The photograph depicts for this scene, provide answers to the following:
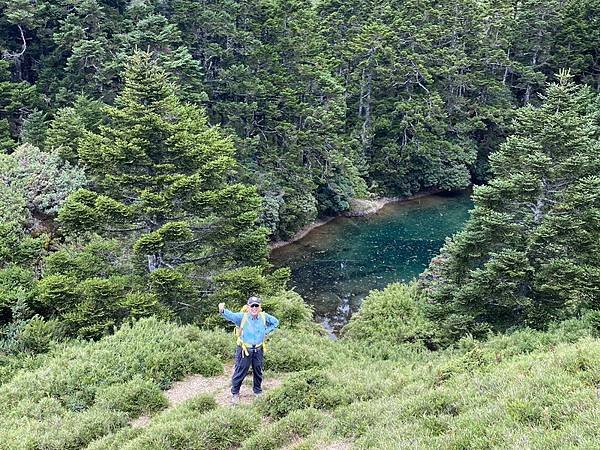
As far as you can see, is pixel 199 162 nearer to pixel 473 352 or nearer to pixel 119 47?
pixel 473 352

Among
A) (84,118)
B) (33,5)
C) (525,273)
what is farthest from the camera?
(33,5)

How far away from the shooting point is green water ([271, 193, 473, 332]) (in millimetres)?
26547

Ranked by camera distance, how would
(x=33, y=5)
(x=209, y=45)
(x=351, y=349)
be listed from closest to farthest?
(x=351, y=349), (x=33, y=5), (x=209, y=45)

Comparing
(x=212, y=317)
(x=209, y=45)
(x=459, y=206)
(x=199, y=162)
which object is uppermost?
(x=209, y=45)

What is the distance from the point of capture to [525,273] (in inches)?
564

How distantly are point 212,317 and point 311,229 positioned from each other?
22.1m

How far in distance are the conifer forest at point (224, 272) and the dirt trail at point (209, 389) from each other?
85 mm

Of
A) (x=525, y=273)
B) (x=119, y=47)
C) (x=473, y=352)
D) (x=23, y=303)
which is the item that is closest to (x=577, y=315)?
(x=525, y=273)

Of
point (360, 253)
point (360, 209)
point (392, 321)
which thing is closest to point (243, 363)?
point (392, 321)

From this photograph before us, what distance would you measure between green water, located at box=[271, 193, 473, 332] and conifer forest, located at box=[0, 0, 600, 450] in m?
2.61

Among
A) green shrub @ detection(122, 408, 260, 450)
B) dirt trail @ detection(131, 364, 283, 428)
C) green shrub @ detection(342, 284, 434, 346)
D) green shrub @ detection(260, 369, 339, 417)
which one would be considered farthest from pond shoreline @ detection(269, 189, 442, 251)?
green shrub @ detection(122, 408, 260, 450)

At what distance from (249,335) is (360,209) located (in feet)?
106

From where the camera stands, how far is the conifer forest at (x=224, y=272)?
26.0 ft

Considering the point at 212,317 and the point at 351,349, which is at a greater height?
the point at 212,317
